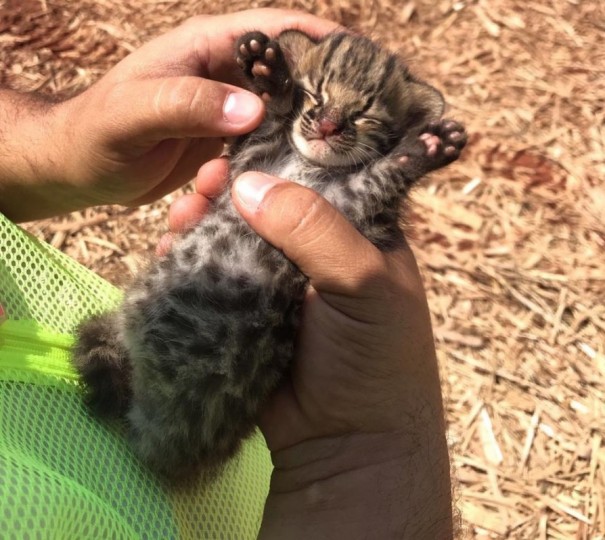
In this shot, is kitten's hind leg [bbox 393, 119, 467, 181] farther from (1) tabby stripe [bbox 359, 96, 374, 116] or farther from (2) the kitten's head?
(1) tabby stripe [bbox 359, 96, 374, 116]

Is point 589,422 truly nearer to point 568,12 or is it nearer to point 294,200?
point 294,200

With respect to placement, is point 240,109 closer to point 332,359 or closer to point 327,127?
point 327,127

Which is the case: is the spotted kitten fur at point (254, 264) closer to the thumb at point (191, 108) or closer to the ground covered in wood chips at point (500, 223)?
the thumb at point (191, 108)

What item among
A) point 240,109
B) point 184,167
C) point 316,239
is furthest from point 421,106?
point 184,167

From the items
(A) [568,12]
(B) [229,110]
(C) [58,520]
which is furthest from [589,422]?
(A) [568,12]

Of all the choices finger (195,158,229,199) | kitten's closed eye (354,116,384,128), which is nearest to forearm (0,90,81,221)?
finger (195,158,229,199)
